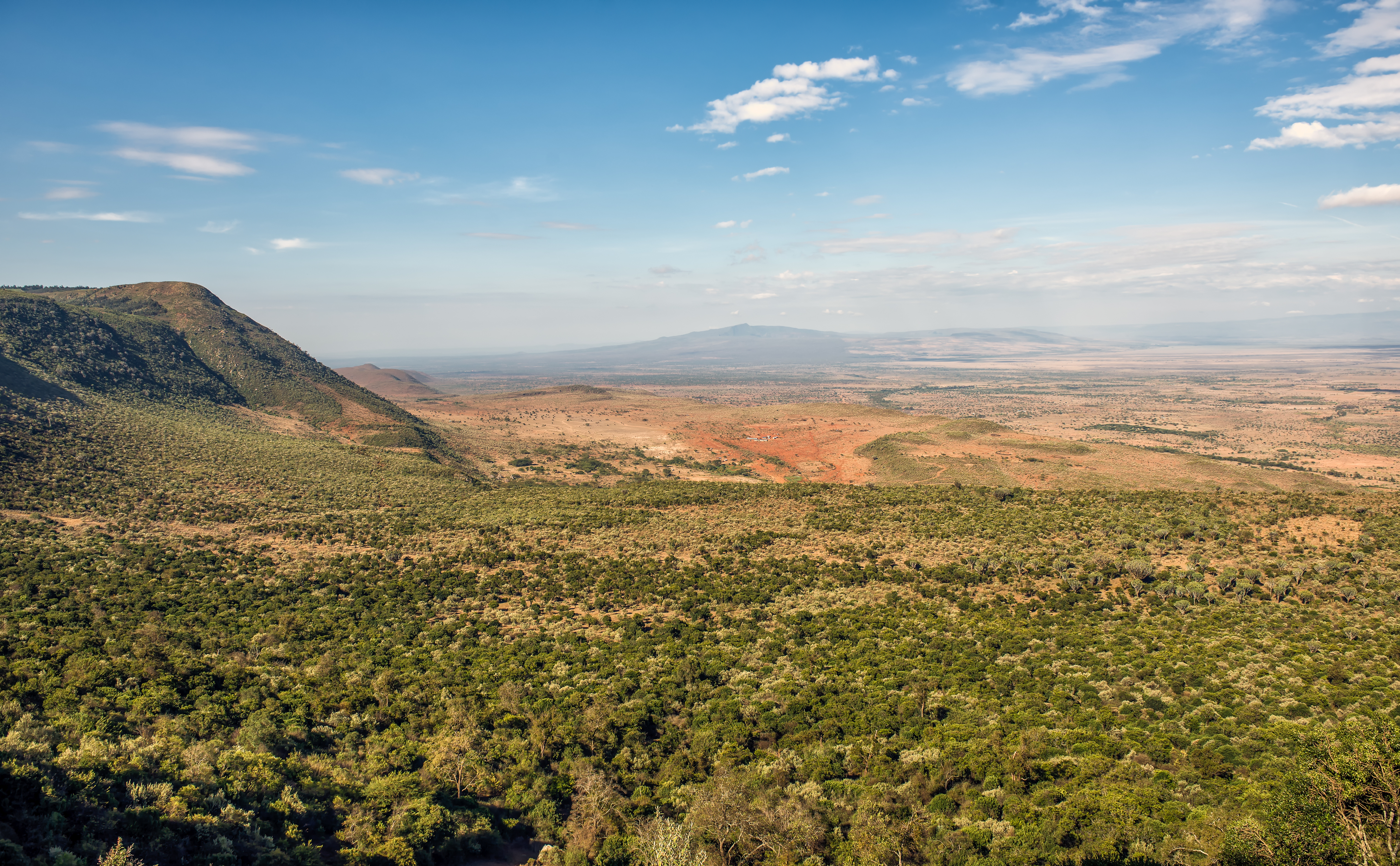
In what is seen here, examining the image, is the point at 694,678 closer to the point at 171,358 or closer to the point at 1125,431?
the point at 171,358

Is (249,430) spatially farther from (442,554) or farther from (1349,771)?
(1349,771)

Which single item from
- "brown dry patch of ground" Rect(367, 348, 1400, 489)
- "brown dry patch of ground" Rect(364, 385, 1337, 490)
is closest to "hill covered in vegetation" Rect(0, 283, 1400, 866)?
"brown dry patch of ground" Rect(364, 385, 1337, 490)

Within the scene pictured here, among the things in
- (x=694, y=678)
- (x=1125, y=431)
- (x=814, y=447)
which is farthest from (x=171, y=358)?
(x=1125, y=431)

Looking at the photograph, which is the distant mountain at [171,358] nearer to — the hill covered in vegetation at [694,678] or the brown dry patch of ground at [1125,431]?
the brown dry patch of ground at [1125,431]

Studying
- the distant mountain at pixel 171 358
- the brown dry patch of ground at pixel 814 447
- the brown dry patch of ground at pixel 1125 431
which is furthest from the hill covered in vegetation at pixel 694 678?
the distant mountain at pixel 171 358

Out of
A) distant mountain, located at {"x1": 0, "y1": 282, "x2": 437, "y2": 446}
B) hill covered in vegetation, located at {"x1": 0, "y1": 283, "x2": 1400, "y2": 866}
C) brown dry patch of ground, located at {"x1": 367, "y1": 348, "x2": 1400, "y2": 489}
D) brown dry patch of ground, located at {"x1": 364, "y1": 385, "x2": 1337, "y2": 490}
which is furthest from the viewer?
distant mountain, located at {"x1": 0, "y1": 282, "x2": 437, "y2": 446}

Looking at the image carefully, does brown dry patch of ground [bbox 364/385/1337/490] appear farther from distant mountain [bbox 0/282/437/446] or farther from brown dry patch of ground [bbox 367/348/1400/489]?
distant mountain [bbox 0/282/437/446]
